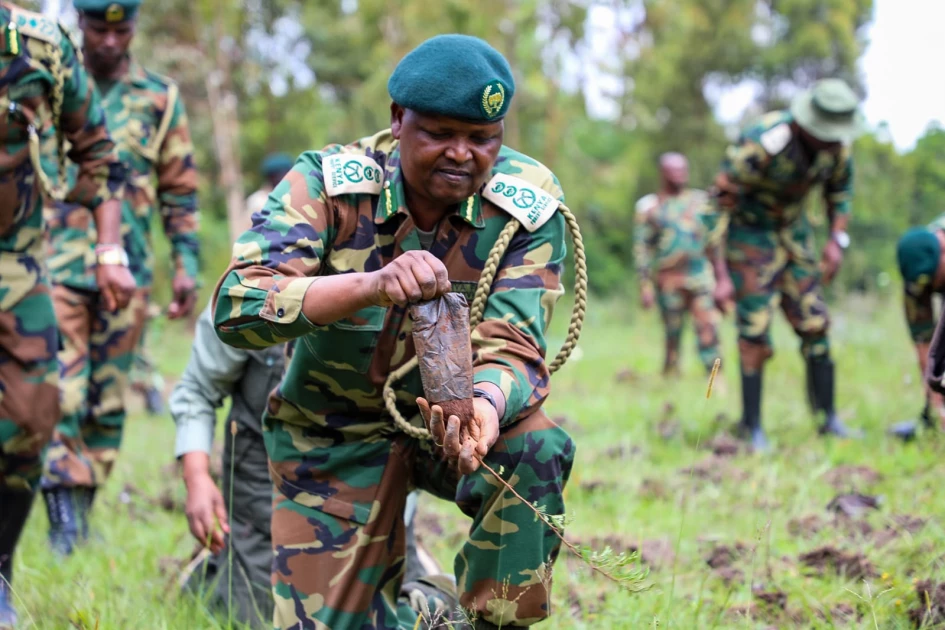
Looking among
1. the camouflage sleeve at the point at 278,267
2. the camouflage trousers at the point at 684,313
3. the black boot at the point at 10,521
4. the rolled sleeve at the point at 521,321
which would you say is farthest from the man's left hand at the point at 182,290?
the camouflage trousers at the point at 684,313

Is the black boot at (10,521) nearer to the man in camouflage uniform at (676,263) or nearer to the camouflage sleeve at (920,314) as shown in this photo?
the camouflage sleeve at (920,314)

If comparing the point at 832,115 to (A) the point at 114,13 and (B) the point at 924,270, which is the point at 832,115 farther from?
(A) the point at 114,13

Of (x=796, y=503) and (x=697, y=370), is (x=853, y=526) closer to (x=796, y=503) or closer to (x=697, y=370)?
(x=796, y=503)

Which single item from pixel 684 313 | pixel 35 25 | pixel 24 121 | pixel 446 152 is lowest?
pixel 684 313

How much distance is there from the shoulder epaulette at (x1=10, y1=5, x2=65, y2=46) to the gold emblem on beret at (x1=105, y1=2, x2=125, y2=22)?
1.03 meters

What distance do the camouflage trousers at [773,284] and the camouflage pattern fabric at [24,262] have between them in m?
3.92

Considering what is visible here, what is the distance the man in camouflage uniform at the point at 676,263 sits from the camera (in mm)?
9253

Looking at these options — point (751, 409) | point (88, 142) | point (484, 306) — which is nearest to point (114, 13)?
point (88, 142)

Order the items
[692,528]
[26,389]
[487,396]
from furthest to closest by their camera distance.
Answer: [692,528], [26,389], [487,396]

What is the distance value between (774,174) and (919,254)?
1.97 m

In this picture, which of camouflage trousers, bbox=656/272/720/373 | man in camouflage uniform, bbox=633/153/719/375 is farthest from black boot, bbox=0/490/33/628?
man in camouflage uniform, bbox=633/153/719/375

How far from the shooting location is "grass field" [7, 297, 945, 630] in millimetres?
2955

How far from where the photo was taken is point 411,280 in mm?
2016

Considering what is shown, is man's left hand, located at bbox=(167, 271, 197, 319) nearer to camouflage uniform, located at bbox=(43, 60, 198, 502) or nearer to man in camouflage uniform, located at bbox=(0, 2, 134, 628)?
camouflage uniform, located at bbox=(43, 60, 198, 502)
